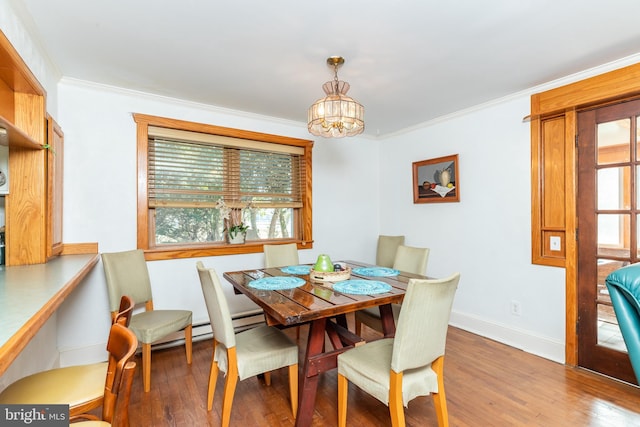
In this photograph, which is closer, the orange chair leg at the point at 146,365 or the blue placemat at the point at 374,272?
the orange chair leg at the point at 146,365

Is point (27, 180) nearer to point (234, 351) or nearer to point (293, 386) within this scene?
point (234, 351)

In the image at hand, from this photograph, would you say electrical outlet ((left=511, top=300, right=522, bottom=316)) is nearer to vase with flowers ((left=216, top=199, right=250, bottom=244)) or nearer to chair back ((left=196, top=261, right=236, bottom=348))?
chair back ((left=196, top=261, right=236, bottom=348))

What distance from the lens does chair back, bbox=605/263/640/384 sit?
118cm

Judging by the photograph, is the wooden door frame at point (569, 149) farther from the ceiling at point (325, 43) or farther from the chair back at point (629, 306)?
the chair back at point (629, 306)

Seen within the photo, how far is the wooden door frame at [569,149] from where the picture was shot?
2184 mm

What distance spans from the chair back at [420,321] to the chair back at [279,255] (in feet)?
5.60

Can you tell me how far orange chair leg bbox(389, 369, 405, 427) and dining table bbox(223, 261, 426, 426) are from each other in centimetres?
36

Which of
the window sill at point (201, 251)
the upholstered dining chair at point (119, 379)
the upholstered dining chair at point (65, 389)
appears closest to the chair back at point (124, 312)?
the upholstered dining chair at point (65, 389)

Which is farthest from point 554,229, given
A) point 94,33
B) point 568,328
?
point 94,33

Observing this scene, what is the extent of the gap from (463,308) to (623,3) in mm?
2677

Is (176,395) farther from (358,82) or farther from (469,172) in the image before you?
(469,172)

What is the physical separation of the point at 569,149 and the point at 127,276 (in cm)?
367

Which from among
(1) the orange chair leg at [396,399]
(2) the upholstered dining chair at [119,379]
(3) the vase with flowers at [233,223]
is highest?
(3) the vase with flowers at [233,223]

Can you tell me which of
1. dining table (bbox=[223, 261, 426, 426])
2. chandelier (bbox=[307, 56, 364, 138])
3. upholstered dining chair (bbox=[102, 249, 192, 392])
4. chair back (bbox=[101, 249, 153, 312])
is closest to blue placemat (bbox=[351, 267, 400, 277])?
dining table (bbox=[223, 261, 426, 426])
